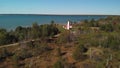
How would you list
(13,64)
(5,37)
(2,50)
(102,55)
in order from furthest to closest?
(5,37) < (2,50) < (102,55) < (13,64)

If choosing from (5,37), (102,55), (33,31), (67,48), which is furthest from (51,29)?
(102,55)

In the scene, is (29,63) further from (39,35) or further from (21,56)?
(39,35)

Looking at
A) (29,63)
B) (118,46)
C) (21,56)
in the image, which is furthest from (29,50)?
(118,46)

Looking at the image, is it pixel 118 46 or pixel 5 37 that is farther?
pixel 5 37

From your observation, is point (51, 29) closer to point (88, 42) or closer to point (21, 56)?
point (88, 42)

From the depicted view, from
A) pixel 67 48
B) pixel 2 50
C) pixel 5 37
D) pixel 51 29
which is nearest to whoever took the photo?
pixel 2 50

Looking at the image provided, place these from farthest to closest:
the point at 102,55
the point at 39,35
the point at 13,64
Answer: the point at 39,35 → the point at 102,55 → the point at 13,64

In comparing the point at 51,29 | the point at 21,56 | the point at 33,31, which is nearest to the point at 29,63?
the point at 21,56

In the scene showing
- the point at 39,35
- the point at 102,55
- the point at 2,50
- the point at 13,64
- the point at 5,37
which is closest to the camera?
the point at 13,64

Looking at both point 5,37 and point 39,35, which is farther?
point 39,35
